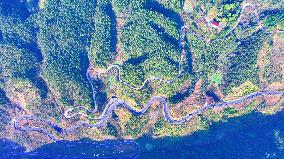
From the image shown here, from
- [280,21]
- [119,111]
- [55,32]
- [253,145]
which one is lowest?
[253,145]

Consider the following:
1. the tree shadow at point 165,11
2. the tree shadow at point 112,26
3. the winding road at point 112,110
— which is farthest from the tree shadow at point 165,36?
the tree shadow at point 112,26

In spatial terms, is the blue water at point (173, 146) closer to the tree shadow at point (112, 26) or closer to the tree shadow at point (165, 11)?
the tree shadow at point (112, 26)

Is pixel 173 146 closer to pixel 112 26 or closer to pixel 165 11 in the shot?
pixel 165 11

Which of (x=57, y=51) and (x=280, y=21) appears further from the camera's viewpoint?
(x=57, y=51)

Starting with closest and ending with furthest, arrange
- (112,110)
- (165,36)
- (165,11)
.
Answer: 1. (165,36)
2. (112,110)
3. (165,11)

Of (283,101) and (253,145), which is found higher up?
(283,101)

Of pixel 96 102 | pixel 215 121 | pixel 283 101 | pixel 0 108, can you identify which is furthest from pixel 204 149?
pixel 0 108

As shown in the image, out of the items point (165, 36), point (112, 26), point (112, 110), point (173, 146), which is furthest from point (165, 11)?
point (173, 146)

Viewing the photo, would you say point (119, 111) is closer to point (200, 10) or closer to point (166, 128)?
point (166, 128)
